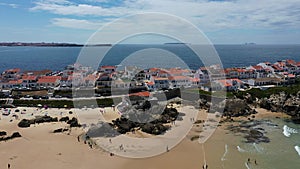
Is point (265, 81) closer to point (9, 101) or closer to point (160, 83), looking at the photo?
point (160, 83)

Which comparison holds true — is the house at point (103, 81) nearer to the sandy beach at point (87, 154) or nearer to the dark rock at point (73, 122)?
the dark rock at point (73, 122)

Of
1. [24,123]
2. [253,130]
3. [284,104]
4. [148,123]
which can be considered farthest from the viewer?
[284,104]

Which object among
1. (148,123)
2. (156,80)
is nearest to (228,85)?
(156,80)

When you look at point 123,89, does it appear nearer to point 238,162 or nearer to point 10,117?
point 10,117

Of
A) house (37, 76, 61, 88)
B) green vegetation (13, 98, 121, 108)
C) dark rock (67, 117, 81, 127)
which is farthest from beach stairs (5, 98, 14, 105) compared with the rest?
dark rock (67, 117, 81, 127)

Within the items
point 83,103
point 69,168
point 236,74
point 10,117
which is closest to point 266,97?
point 236,74

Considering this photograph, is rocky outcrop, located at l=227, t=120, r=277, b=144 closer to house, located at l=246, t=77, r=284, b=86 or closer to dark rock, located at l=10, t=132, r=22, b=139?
house, located at l=246, t=77, r=284, b=86

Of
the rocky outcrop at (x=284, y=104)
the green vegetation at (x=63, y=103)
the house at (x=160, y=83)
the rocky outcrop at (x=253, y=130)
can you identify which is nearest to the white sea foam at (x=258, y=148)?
the rocky outcrop at (x=253, y=130)

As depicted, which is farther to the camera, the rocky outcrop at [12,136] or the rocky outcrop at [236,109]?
the rocky outcrop at [236,109]
